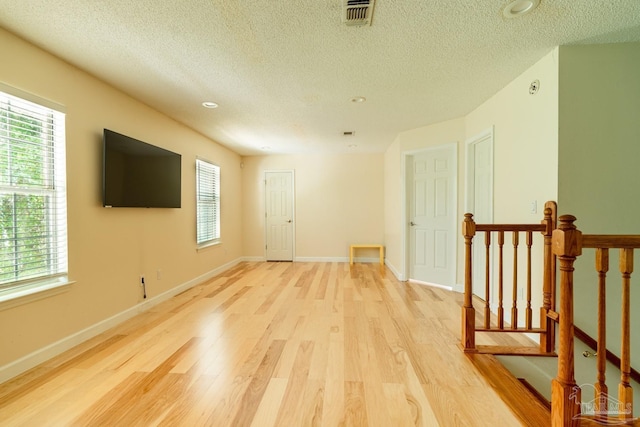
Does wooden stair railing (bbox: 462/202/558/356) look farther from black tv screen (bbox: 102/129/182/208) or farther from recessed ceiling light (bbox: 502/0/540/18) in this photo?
black tv screen (bbox: 102/129/182/208)

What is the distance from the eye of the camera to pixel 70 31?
5.86 feet

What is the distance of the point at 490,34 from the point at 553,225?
151 cm

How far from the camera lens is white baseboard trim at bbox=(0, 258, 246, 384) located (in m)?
1.81

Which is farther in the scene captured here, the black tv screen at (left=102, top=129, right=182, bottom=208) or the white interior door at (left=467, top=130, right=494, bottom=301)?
the white interior door at (left=467, top=130, right=494, bottom=301)

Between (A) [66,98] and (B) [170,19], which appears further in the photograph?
(A) [66,98]

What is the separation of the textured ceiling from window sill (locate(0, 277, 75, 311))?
1.80 m

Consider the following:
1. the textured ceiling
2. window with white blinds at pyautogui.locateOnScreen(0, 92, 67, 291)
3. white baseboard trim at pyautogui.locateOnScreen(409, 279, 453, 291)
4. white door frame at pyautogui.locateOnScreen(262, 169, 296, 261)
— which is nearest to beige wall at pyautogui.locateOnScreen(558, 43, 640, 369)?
the textured ceiling

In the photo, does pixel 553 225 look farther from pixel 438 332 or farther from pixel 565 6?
pixel 565 6

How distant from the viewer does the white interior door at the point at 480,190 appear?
3.15m

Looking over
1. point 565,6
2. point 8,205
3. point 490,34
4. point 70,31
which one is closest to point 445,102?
point 490,34

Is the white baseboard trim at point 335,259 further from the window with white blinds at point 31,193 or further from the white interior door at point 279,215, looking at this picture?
the window with white blinds at point 31,193

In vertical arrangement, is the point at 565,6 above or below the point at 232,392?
above

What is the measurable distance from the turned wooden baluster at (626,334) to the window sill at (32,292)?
11.6 ft

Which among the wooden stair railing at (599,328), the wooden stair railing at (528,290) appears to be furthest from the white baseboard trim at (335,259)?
the wooden stair railing at (599,328)
